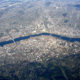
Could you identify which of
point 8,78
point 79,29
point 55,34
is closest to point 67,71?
point 8,78

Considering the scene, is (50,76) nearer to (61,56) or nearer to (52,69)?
(52,69)

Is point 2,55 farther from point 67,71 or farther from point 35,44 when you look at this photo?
point 67,71

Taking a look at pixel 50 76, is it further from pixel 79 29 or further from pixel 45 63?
pixel 79 29

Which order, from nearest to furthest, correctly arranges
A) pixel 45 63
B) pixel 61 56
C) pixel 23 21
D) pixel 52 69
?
pixel 52 69
pixel 45 63
pixel 61 56
pixel 23 21

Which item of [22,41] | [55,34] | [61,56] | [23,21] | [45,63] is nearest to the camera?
[45,63]

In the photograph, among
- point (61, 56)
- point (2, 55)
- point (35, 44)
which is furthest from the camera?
point (35, 44)

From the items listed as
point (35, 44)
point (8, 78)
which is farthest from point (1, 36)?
point (8, 78)

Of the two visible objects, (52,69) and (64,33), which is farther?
(64,33)

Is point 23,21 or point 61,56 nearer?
point 61,56

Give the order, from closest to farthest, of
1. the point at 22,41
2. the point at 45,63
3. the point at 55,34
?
1. the point at 45,63
2. the point at 22,41
3. the point at 55,34
